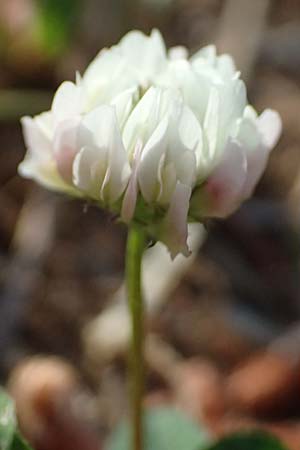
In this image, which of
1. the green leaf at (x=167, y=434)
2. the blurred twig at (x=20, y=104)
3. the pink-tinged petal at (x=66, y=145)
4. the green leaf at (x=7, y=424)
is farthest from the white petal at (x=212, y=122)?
the blurred twig at (x=20, y=104)

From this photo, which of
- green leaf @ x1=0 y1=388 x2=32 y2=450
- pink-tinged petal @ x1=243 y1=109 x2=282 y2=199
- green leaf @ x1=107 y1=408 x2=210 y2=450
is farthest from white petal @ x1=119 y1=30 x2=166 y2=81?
green leaf @ x1=107 y1=408 x2=210 y2=450

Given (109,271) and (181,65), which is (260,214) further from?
(181,65)

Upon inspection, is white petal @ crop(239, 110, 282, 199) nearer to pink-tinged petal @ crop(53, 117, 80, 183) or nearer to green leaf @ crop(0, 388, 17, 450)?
pink-tinged petal @ crop(53, 117, 80, 183)

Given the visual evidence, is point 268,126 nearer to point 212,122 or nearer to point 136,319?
point 212,122

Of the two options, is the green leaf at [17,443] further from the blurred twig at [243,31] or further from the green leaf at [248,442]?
the blurred twig at [243,31]

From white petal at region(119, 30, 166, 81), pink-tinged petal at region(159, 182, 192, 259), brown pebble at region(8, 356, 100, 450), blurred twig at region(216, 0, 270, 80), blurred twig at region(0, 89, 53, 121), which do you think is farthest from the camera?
blurred twig at region(216, 0, 270, 80)

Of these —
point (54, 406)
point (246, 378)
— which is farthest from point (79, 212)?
point (54, 406)
